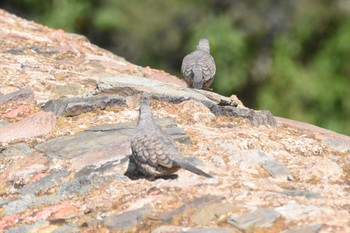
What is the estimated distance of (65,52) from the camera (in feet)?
29.7

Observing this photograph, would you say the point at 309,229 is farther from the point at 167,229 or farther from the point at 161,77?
the point at 161,77

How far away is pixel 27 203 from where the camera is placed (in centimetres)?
589

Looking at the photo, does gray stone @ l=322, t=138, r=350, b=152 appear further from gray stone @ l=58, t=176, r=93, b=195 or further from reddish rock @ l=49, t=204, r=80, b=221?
reddish rock @ l=49, t=204, r=80, b=221

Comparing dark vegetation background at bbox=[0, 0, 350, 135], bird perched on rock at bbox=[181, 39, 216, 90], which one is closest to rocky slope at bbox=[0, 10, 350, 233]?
bird perched on rock at bbox=[181, 39, 216, 90]

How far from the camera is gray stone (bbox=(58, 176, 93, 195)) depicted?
5945 millimetres

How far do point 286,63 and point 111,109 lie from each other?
1173 cm

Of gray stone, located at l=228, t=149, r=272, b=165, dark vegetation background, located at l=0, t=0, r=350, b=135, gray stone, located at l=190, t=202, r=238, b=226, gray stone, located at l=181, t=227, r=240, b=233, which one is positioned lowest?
gray stone, located at l=181, t=227, r=240, b=233

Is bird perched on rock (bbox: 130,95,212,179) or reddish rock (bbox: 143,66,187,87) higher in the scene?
reddish rock (bbox: 143,66,187,87)

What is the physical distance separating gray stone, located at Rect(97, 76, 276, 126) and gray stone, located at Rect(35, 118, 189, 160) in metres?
0.58

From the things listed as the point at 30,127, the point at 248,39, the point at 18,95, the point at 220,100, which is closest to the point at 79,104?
the point at 30,127

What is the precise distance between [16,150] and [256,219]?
80.0 inches

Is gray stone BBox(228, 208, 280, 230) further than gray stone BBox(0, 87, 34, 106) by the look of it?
No

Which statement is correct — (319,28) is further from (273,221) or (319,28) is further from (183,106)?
(273,221)

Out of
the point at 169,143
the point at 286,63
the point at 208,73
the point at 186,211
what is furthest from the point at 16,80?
the point at 286,63
